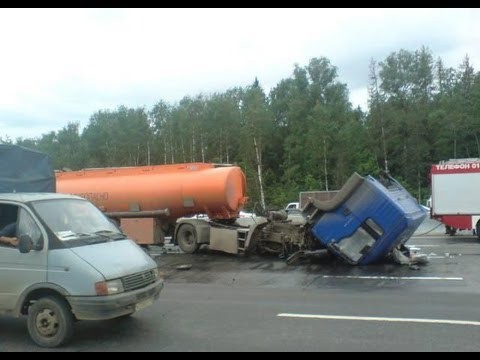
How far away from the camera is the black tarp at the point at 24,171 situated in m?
10.0

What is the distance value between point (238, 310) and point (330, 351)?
107 inches

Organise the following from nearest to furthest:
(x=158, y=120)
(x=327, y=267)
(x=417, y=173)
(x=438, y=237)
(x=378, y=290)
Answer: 1. (x=378, y=290)
2. (x=327, y=267)
3. (x=438, y=237)
4. (x=417, y=173)
5. (x=158, y=120)

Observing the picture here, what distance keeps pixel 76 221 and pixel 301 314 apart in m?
3.57

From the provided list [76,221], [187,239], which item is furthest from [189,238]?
[76,221]

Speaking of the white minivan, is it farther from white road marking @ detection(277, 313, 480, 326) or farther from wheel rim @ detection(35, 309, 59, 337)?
white road marking @ detection(277, 313, 480, 326)

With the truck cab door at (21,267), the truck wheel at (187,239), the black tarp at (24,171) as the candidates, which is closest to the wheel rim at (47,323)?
the truck cab door at (21,267)

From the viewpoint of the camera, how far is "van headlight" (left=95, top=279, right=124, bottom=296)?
680 cm

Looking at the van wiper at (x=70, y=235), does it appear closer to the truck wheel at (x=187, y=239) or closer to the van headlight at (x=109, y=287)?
the van headlight at (x=109, y=287)

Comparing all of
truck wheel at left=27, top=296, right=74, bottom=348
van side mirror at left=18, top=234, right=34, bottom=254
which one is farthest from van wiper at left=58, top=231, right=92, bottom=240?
truck wheel at left=27, top=296, right=74, bottom=348

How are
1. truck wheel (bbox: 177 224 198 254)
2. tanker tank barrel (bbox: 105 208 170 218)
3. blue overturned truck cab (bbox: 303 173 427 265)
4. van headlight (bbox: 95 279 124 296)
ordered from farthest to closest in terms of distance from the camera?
tanker tank barrel (bbox: 105 208 170 218), truck wheel (bbox: 177 224 198 254), blue overturned truck cab (bbox: 303 173 427 265), van headlight (bbox: 95 279 124 296)

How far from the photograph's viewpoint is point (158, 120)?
6588 cm

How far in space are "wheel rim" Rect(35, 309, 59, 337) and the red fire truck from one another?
17.0 metres
